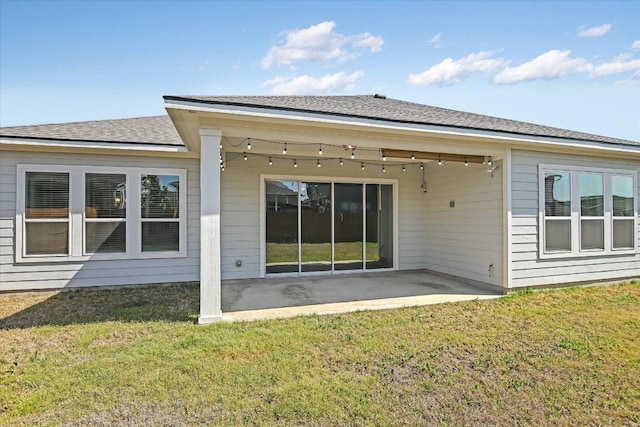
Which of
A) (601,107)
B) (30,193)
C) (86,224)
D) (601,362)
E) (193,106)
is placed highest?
(601,107)

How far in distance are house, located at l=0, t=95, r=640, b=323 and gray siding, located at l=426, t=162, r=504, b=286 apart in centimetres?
3

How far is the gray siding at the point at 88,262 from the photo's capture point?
620 centimetres

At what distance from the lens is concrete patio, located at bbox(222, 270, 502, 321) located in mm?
5199

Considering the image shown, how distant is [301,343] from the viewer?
3803mm

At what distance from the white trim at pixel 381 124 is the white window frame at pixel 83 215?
313cm

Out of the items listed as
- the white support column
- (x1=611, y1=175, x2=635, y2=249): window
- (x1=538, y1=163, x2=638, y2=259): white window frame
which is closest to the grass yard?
the white support column

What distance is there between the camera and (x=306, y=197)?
809 centimetres

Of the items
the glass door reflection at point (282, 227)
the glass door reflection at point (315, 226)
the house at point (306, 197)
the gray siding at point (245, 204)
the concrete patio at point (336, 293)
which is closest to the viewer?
the concrete patio at point (336, 293)

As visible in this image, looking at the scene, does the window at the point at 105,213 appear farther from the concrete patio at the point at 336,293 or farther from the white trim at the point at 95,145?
the concrete patio at the point at 336,293

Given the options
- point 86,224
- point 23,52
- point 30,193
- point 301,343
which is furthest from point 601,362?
point 23,52

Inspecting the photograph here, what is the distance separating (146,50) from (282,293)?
7127mm

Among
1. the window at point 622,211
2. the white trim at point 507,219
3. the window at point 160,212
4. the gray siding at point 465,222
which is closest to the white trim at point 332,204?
the gray siding at point 465,222

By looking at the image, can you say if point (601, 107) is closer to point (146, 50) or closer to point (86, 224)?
point (146, 50)

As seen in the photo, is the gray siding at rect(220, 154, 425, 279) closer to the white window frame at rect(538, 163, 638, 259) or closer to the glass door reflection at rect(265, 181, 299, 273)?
the glass door reflection at rect(265, 181, 299, 273)
